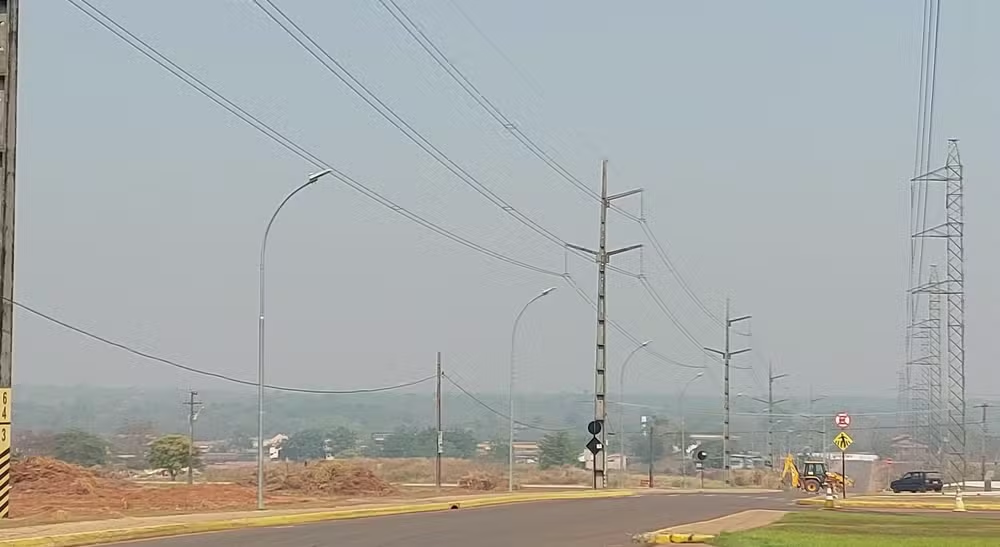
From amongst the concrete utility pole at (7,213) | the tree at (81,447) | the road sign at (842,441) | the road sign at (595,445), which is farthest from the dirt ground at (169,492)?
the road sign at (842,441)

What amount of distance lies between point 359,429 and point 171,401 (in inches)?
2182

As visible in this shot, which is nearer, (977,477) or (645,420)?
(645,420)

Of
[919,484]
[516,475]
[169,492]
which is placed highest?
[169,492]

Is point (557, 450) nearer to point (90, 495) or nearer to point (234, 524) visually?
point (90, 495)

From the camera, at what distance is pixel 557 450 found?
16488cm

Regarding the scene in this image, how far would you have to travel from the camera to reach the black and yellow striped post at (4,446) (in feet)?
117

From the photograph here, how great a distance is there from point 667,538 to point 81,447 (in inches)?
3264

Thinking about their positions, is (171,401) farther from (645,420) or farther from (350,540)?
(350,540)

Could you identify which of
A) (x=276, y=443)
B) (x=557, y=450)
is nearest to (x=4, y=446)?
(x=276, y=443)

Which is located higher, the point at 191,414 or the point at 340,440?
the point at 191,414

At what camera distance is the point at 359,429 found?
172 metres

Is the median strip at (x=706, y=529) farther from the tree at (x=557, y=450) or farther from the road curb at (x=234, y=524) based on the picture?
the tree at (x=557, y=450)

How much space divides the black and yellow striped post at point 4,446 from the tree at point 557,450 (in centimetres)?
12506

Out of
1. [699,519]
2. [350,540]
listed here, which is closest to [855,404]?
[699,519]
